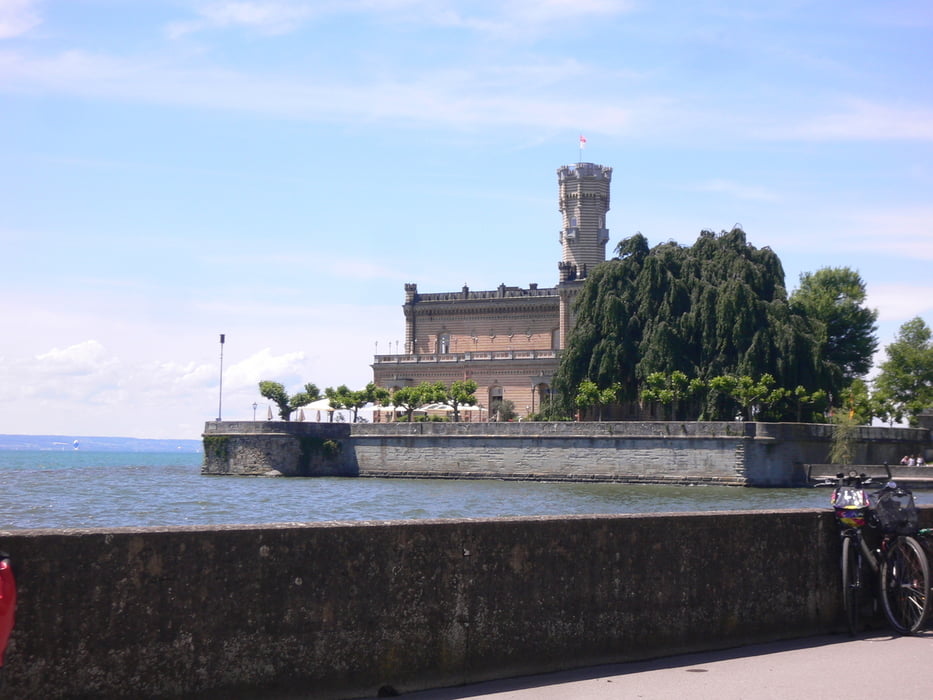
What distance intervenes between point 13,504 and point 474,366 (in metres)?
43.3

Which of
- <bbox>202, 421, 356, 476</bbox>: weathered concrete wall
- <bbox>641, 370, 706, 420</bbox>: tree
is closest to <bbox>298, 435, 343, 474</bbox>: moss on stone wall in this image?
<bbox>202, 421, 356, 476</bbox>: weathered concrete wall

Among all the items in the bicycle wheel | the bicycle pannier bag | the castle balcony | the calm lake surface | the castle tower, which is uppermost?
the castle tower

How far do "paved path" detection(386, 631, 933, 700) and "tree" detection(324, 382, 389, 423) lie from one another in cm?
6535

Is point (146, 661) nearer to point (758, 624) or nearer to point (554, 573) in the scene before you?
point (554, 573)

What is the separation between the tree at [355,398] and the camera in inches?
2872

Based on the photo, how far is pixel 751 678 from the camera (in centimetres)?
712

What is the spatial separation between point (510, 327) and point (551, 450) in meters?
30.2

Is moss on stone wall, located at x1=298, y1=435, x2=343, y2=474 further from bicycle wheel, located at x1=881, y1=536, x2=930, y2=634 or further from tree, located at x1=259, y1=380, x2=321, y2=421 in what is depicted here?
bicycle wheel, located at x1=881, y1=536, x2=930, y2=634

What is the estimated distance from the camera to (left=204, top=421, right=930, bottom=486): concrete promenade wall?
51872 millimetres

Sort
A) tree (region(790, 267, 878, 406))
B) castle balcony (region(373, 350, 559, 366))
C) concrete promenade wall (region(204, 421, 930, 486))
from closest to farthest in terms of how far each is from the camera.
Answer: concrete promenade wall (region(204, 421, 930, 486))
tree (region(790, 267, 878, 406))
castle balcony (region(373, 350, 559, 366))

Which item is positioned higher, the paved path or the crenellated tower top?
the crenellated tower top

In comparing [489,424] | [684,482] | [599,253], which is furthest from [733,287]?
[599,253]

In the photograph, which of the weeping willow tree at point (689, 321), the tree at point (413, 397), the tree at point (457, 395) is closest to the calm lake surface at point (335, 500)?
the weeping willow tree at point (689, 321)

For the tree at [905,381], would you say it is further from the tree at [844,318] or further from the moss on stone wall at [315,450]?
the moss on stone wall at [315,450]
